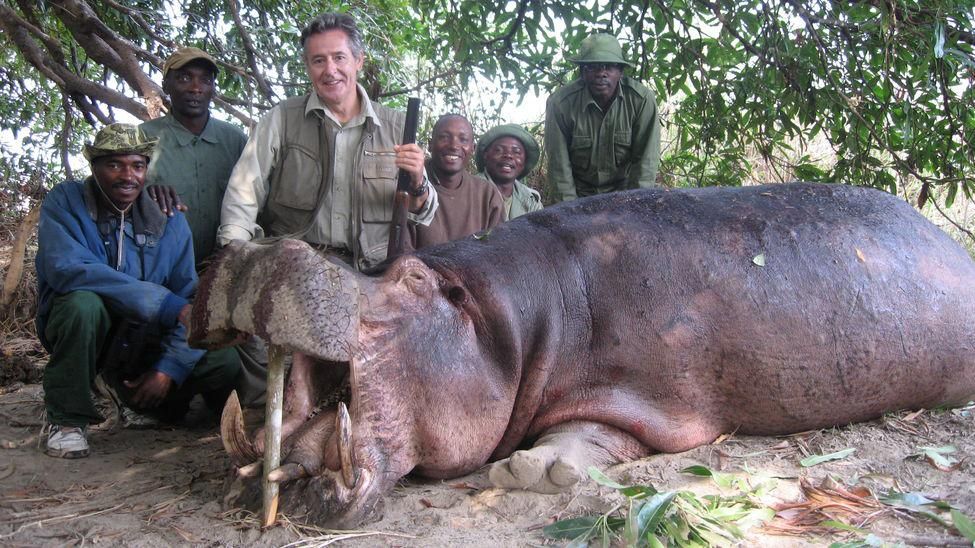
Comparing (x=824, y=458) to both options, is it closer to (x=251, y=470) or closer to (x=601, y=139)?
(x=251, y=470)

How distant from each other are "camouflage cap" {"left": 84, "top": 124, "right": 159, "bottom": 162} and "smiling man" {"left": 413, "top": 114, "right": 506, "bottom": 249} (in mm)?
1804

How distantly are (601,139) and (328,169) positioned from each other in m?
2.64

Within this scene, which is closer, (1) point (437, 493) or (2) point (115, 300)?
(1) point (437, 493)

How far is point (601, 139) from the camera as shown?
6.44 m

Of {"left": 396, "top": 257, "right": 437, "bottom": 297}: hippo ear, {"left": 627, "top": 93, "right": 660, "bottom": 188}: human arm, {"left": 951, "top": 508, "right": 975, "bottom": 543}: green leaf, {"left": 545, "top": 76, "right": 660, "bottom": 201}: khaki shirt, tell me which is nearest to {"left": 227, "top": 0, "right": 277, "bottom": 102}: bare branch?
{"left": 545, "top": 76, "right": 660, "bottom": 201}: khaki shirt

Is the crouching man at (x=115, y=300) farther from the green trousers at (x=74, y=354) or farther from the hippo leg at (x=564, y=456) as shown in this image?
the hippo leg at (x=564, y=456)

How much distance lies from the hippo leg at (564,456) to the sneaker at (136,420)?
2.01 m

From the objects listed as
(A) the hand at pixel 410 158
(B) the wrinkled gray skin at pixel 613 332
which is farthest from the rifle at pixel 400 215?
(B) the wrinkled gray skin at pixel 613 332

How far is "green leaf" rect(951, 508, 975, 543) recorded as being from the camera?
2.27 m

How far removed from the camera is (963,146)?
5.00m

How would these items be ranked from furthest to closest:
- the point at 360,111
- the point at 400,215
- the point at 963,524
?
1. the point at 360,111
2. the point at 400,215
3. the point at 963,524

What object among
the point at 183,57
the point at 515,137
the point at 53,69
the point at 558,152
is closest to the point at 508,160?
the point at 515,137

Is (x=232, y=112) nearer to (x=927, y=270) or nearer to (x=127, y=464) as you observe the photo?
(x=127, y=464)

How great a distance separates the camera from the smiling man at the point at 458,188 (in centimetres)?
512
